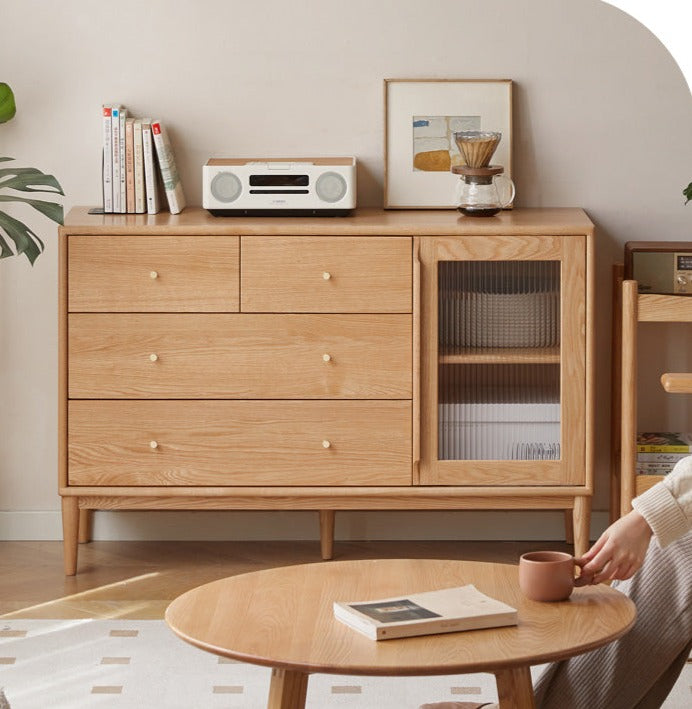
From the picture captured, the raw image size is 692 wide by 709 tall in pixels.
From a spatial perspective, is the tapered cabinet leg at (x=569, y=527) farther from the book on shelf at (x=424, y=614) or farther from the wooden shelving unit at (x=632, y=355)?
the book on shelf at (x=424, y=614)

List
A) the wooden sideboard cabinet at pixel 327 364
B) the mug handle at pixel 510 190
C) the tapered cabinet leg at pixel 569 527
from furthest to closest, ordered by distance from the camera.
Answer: the tapered cabinet leg at pixel 569 527
the mug handle at pixel 510 190
the wooden sideboard cabinet at pixel 327 364

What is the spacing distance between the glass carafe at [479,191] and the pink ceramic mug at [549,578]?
66.0 inches

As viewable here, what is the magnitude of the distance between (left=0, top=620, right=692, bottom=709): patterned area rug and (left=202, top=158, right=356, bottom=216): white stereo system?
44.6 inches

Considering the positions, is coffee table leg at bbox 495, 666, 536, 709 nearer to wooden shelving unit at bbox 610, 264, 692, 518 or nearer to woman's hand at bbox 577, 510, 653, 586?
woman's hand at bbox 577, 510, 653, 586

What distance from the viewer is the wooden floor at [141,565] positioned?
10.4 feet

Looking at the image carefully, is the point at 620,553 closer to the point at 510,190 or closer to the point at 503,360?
the point at 503,360

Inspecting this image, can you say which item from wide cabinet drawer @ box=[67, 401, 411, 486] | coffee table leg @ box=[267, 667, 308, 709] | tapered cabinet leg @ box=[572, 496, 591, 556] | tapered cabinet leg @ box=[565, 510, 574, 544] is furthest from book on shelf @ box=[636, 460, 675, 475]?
coffee table leg @ box=[267, 667, 308, 709]

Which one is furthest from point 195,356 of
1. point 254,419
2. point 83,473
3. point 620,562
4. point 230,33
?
point 620,562

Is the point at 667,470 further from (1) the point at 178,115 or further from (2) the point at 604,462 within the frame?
(1) the point at 178,115

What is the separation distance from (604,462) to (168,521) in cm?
127

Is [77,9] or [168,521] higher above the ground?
[77,9]

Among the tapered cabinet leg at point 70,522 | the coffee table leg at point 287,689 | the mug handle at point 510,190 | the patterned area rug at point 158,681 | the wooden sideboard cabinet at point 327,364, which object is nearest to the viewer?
the coffee table leg at point 287,689

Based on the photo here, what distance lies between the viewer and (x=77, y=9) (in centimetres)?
359

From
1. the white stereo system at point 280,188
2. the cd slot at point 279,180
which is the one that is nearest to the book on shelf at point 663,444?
the white stereo system at point 280,188
